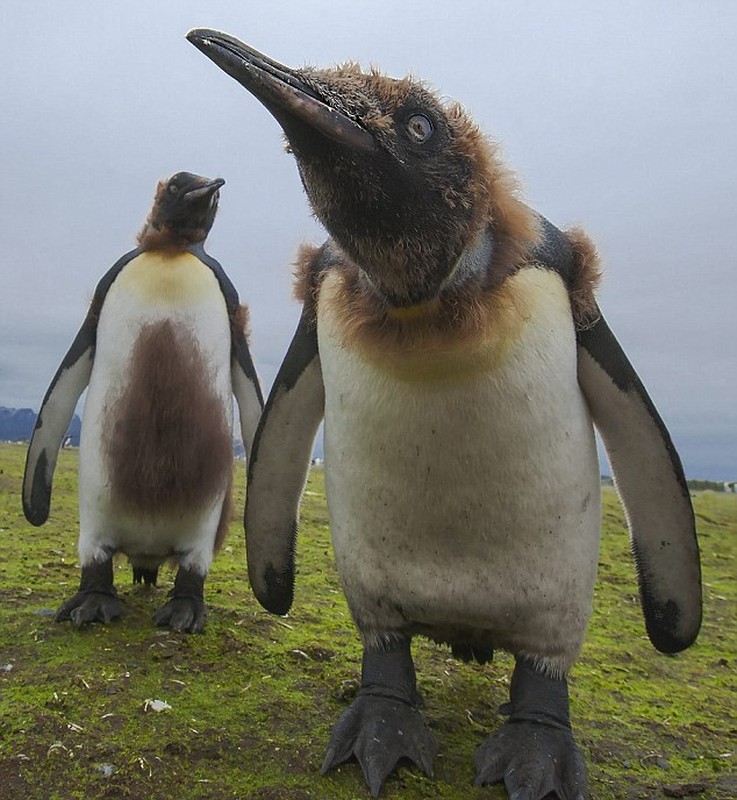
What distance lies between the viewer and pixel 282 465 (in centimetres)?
244

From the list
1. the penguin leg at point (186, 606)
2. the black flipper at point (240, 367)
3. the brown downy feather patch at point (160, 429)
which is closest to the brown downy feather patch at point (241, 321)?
the black flipper at point (240, 367)

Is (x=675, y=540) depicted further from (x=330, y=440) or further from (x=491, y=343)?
(x=330, y=440)

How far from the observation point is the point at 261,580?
252 centimetres

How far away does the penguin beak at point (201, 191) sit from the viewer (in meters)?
3.41

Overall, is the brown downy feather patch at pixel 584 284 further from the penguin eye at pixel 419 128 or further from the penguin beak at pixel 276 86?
the penguin beak at pixel 276 86

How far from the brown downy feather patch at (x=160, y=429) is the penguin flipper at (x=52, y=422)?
461 mm

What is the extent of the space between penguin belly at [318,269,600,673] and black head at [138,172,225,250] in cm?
159

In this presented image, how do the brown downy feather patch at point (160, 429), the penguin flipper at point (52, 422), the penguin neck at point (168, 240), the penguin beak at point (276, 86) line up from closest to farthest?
the penguin beak at point (276, 86), the brown downy feather patch at point (160, 429), the penguin neck at point (168, 240), the penguin flipper at point (52, 422)

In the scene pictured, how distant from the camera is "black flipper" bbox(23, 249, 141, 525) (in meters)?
3.50

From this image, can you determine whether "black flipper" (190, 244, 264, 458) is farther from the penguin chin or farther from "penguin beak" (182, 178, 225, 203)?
the penguin chin

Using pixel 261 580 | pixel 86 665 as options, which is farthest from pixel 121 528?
pixel 261 580

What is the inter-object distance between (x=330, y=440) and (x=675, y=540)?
1019 mm

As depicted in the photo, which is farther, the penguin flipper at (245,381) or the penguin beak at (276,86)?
the penguin flipper at (245,381)

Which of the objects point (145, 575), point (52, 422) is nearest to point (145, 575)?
point (145, 575)
